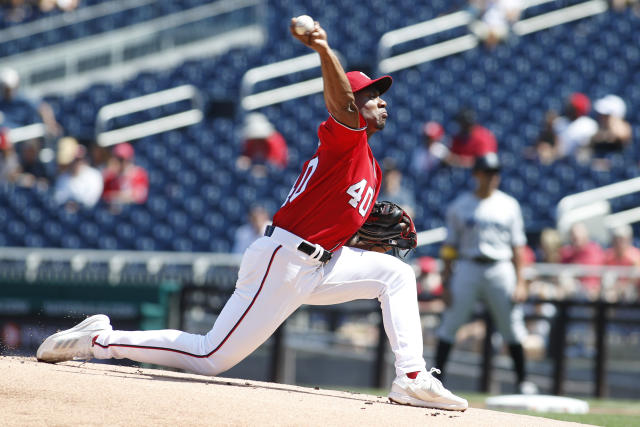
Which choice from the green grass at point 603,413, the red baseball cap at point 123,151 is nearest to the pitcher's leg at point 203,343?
the green grass at point 603,413

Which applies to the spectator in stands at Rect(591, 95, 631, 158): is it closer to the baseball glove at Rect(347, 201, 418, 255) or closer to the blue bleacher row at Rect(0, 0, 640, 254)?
Answer: the blue bleacher row at Rect(0, 0, 640, 254)

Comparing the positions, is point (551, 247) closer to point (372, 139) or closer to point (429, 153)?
point (429, 153)

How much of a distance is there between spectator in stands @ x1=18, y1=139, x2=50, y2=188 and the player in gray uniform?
604cm

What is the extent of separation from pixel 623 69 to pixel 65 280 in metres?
8.42

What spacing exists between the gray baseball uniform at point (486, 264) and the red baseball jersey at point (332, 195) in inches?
128

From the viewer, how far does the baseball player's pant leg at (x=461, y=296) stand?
322 inches

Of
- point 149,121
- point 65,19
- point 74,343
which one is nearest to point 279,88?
point 149,121

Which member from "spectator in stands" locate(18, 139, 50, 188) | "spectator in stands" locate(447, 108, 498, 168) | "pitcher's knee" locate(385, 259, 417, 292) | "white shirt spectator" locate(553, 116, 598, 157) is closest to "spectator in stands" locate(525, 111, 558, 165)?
"white shirt spectator" locate(553, 116, 598, 157)

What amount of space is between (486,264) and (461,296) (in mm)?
324

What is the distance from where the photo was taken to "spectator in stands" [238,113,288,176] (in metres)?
12.8

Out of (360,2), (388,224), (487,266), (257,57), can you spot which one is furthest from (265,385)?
(360,2)

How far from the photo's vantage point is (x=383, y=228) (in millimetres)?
5391

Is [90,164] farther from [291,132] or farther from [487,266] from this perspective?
[487,266]

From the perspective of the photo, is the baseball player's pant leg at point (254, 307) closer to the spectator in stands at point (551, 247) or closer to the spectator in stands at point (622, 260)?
the spectator in stands at point (622, 260)
